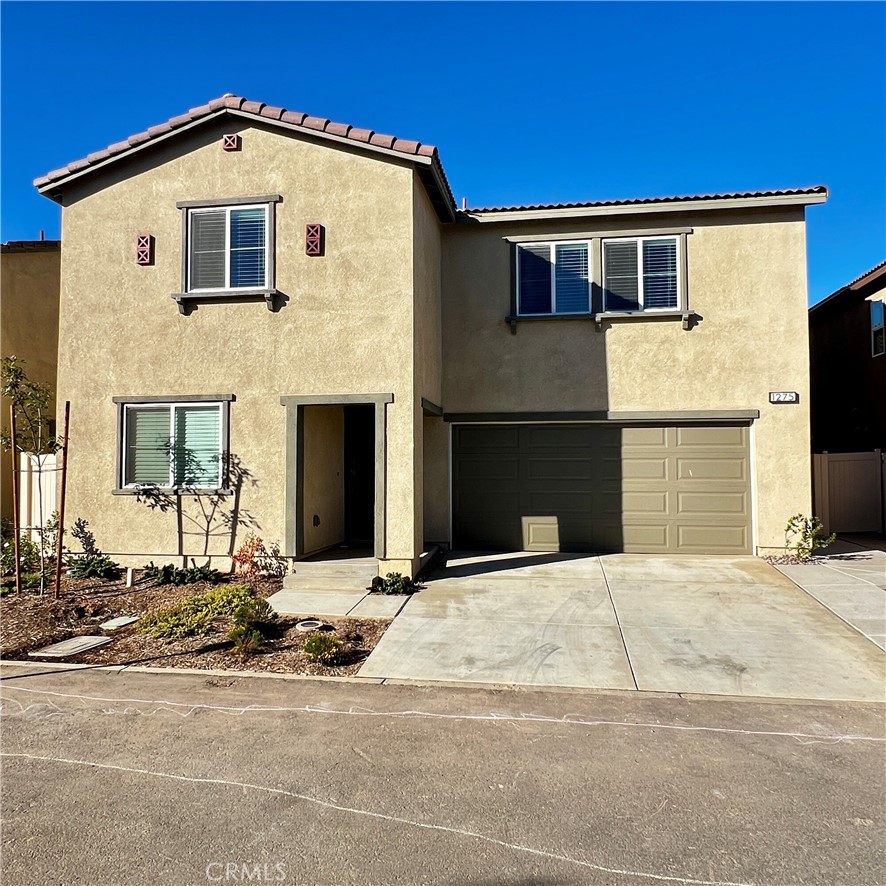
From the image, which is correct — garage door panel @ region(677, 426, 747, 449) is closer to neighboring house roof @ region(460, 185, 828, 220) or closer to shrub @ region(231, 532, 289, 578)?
neighboring house roof @ region(460, 185, 828, 220)

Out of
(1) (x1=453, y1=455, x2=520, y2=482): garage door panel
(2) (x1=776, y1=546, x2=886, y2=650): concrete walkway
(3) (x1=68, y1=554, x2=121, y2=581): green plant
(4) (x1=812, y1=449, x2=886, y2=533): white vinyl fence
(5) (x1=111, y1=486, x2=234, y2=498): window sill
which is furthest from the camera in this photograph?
(4) (x1=812, y1=449, x2=886, y2=533): white vinyl fence

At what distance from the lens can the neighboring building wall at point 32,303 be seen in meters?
12.2

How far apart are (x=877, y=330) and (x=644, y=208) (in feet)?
22.9

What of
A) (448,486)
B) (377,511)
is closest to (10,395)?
(377,511)

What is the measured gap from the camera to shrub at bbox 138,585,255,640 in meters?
6.62

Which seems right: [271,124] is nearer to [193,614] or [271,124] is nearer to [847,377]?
[193,614]

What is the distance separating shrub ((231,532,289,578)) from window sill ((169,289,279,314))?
364 cm

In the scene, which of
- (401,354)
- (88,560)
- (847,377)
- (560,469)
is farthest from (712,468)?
(88,560)

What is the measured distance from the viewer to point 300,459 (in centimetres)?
923

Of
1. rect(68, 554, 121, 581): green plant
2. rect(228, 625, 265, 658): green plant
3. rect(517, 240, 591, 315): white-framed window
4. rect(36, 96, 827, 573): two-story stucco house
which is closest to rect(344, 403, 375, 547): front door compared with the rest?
rect(36, 96, 827, 573): two-story stucco house

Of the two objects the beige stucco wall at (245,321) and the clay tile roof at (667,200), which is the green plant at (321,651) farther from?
the clay tile roof at (667,200)

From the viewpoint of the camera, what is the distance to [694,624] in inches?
272

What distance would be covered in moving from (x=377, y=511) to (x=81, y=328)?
572 centimetres

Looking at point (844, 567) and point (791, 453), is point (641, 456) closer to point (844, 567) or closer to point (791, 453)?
point (791, 453)
